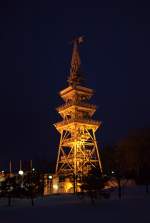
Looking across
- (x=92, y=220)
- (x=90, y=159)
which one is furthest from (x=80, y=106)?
(x=92, y=220)

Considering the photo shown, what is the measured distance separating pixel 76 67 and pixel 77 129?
15.3m

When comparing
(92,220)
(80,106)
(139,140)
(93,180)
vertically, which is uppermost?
(80,106)

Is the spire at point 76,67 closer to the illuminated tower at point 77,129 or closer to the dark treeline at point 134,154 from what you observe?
the illuminated tower at point 77,129

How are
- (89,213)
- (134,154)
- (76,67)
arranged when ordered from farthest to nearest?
(76,67) < (134,154) < (89,213)

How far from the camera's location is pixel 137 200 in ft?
113

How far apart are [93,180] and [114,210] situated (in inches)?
293

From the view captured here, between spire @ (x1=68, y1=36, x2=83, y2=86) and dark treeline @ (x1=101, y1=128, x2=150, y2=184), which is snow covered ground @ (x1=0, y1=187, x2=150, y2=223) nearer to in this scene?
dark treeline @ (x1=101, y1=128, x2=150, y2=184)

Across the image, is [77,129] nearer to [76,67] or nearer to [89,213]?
[76,67]

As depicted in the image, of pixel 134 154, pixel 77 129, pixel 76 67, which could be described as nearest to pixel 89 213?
pixel 134 154

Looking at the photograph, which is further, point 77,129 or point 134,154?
point 77,129

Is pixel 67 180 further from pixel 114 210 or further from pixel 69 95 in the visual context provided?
pixel 114 210

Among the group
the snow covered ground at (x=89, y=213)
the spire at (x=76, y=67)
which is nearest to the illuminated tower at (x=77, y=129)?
the spire at (x=76, y=67)

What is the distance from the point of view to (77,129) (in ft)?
234

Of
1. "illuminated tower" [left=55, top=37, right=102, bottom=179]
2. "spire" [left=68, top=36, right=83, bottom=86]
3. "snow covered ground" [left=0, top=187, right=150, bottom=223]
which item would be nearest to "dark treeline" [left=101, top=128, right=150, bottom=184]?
"illuminated tower" [left=55, top=37, right=102, bottom=179]
